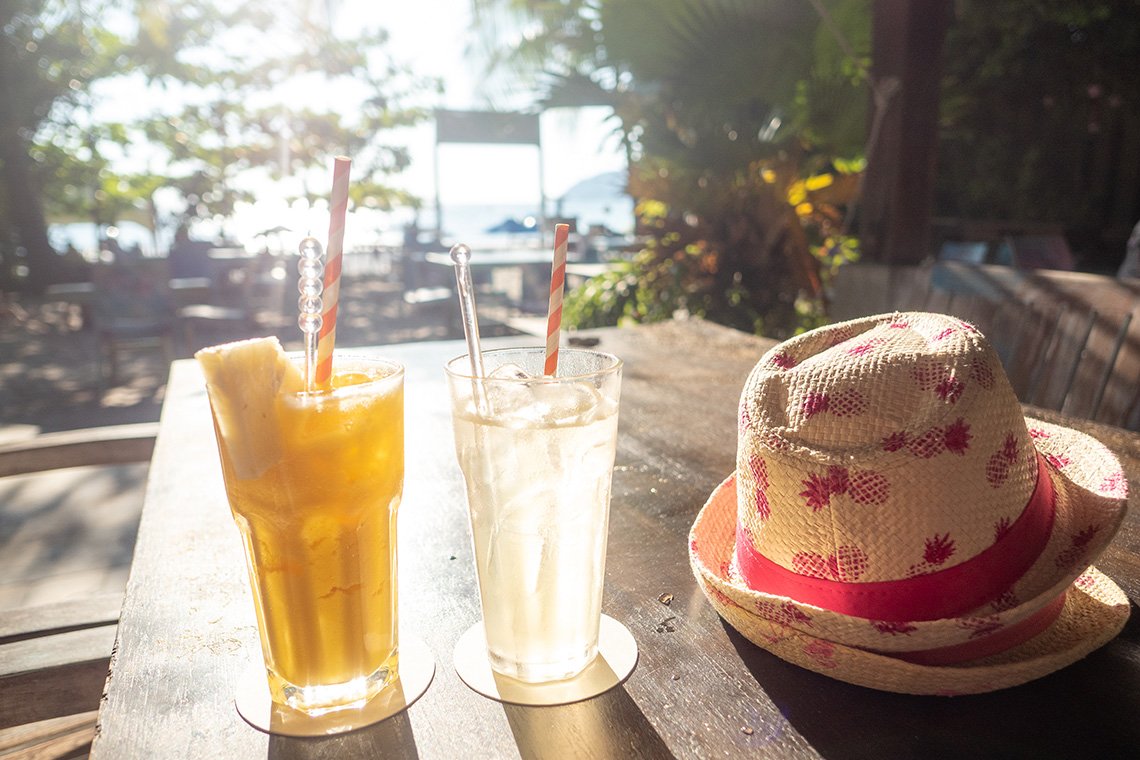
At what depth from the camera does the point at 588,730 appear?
62 centimetres

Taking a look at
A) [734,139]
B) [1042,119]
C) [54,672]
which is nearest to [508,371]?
[54,672]

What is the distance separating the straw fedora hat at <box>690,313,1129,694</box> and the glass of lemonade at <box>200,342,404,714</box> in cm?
33

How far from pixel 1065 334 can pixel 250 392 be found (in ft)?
7.64

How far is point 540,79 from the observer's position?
18.8 feet

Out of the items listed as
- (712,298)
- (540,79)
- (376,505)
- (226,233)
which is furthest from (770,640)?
(226,233)

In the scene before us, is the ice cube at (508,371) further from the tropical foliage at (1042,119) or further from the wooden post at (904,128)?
the tropical foliage at (1042,119)

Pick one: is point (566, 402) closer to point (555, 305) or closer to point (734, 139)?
point (555, 305)

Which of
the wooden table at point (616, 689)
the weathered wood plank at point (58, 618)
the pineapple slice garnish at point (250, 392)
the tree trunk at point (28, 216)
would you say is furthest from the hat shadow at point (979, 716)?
the tree trunk at point (28, 216)

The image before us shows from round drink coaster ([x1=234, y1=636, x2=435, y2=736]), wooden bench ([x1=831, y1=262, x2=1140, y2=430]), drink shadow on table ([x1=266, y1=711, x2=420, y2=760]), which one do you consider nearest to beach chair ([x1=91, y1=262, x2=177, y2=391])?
wooden bench ([x1=831, y1=262, x2=1140, y2=430])

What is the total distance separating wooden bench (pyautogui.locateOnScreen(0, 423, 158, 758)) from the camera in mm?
989

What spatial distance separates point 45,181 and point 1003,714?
13.9 meters

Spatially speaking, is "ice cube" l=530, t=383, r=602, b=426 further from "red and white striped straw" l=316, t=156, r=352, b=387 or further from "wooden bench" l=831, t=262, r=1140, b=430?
"wooden bench" l=831, t=262, r=1140, b=430

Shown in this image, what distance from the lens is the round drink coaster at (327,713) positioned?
63 centimetres

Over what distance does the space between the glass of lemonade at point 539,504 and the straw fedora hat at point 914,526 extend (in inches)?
5.4
